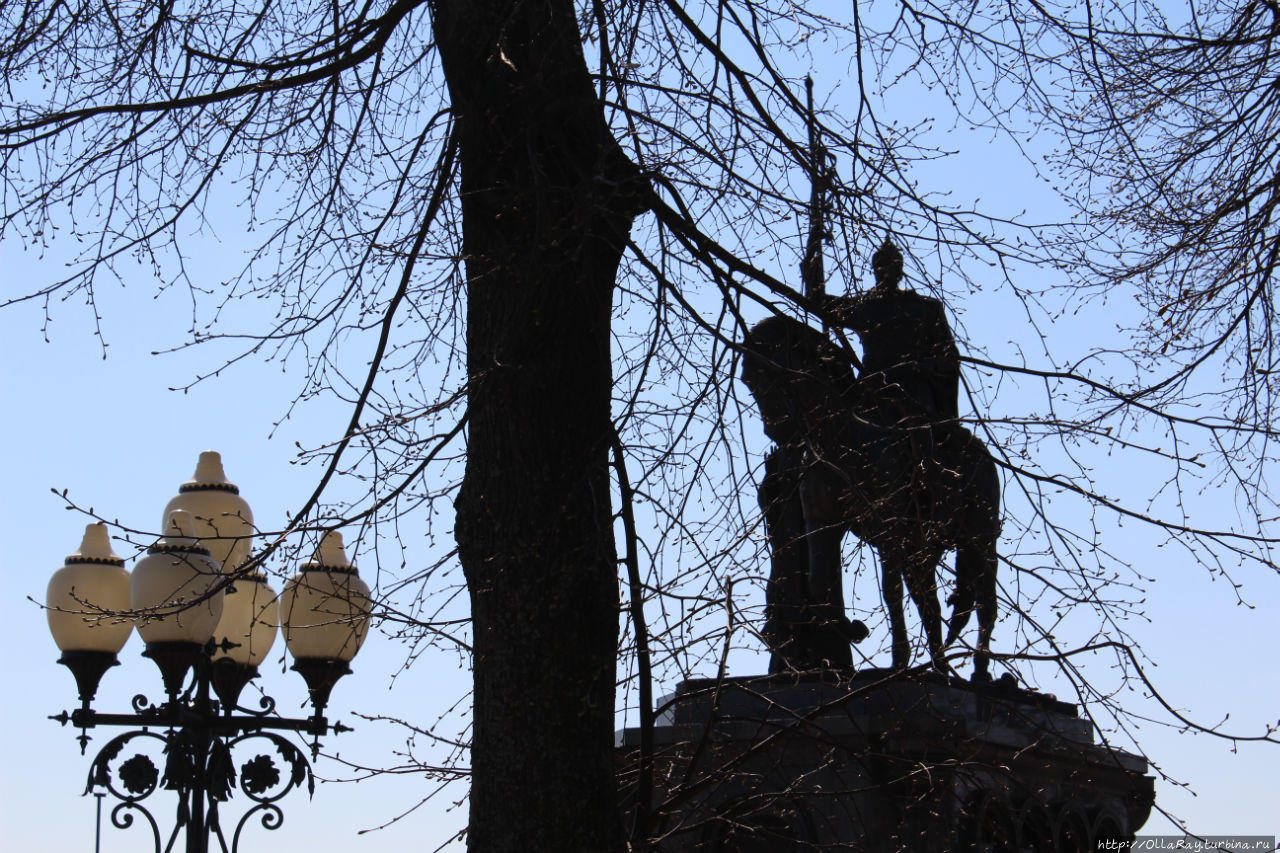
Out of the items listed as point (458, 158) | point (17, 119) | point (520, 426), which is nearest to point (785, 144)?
point (458, 158)

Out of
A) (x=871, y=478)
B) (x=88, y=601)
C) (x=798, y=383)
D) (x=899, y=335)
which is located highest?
(x=899, y=335)

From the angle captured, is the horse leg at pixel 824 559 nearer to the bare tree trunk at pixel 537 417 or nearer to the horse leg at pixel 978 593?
the horse leg at pixel 978 593

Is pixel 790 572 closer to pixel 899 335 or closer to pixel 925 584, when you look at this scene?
pixel 899 335

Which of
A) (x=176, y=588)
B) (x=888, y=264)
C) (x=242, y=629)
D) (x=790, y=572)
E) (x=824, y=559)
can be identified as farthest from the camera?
(x=824, y=559)

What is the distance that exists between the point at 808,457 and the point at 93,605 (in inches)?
118

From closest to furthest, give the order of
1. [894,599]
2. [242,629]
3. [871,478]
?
1. [894,599]
2. [871,478]
3. [242,629]

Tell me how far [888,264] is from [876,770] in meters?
2.63

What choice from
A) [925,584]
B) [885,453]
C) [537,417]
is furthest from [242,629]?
[925,584]

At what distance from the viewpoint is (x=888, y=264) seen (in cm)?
630

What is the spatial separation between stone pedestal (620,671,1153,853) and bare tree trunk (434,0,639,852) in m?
0.56

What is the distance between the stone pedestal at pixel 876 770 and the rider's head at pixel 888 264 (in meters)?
1.49

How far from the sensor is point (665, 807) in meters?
5.59

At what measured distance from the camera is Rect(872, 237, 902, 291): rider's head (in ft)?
20.5

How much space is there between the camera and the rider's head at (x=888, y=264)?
6.25m
